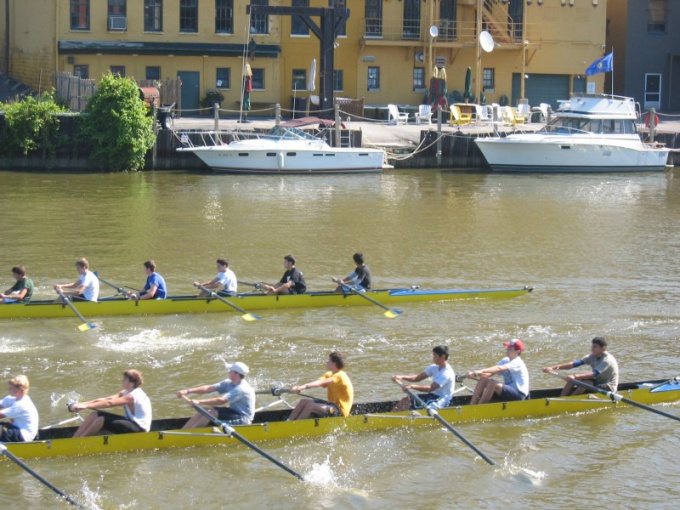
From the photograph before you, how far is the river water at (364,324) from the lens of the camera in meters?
13.4

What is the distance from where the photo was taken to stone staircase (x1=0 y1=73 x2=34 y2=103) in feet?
151

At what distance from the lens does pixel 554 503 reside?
1305cm

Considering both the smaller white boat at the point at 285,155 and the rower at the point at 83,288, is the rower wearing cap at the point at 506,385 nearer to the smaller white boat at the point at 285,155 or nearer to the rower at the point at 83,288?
the rower at the point at 83,288

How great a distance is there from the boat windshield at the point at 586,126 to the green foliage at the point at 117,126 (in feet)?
50.6

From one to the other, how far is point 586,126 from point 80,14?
2114 cm

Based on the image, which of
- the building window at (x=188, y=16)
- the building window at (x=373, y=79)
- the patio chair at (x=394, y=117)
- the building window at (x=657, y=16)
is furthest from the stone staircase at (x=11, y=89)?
the building window at (x=657, y=16)

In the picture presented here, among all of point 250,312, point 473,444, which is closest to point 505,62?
point 250,312

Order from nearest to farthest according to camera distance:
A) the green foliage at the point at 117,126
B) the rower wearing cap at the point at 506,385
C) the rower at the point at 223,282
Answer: the rower wearing cap at the point at 506,385 → the rower at the point at 223,282 → the green foliage at the point at 117,126

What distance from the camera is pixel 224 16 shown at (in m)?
46.4

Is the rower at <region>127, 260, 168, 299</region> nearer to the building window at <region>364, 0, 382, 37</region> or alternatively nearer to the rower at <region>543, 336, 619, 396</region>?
the rower at <region>543, 336, 619, 396</region>

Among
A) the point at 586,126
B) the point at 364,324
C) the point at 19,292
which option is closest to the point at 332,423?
the point at 364,324

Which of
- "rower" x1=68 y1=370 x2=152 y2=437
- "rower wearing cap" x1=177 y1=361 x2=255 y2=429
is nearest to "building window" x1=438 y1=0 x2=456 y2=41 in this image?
"rower wearing cap" x1=177 y1=361 x2=255 y2=429

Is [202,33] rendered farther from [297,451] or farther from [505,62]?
[297,451]

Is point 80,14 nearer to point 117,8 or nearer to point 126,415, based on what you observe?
point 117,8
